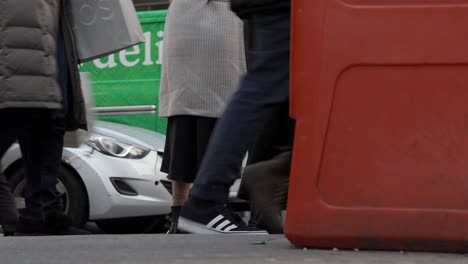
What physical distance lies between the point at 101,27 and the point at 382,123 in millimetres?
2455

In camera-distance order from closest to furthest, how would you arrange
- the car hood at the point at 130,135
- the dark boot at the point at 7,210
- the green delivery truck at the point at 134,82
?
the dark boot at the point at 7,210 → the car hood at the point at 130,135 → the green delivery truck at the point at 134,82

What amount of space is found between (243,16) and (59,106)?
146 centimetres

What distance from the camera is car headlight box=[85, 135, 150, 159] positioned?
26.3 feet

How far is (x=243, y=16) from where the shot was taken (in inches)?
162

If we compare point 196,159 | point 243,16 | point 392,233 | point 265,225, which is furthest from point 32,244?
point 196,159

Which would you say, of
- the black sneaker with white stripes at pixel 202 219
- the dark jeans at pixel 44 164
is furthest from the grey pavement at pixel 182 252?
the dark jeans at pixel 44 164

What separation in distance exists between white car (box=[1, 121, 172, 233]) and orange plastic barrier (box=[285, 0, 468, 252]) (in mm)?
4088

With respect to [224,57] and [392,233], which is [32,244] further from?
[224,57]

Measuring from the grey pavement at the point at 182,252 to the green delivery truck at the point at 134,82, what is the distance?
248 inches

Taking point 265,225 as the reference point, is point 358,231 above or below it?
above

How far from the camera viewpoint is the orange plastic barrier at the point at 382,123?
3.47 m

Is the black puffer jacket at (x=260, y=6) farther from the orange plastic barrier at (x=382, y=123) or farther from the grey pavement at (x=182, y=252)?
the grey pavement at (x=182, y=252)

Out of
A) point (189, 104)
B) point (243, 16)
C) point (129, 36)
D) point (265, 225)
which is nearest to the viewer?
point (243, 16)

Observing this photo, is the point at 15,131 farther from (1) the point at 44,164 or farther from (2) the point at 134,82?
(2) the point at 134,82
